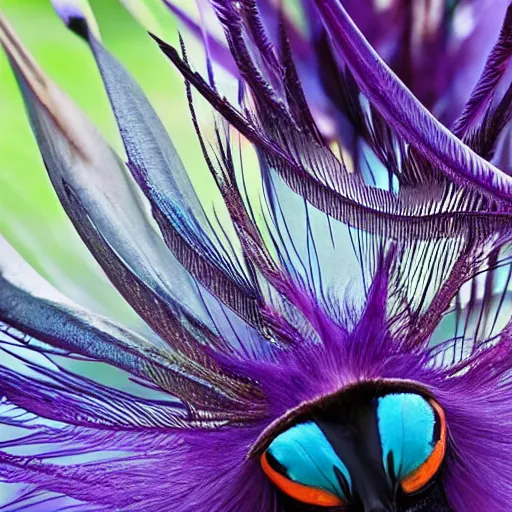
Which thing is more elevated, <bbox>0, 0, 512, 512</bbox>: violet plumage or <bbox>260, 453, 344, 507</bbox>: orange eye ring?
<bbox>0, 0, 512, 512</bbox>: violet plumage

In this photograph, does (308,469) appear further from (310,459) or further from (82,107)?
(82,107)

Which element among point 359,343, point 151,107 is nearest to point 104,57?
point 151,107

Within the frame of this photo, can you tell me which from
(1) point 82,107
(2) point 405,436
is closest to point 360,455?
(2) point 405,436

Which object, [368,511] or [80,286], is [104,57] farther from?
[368,511]

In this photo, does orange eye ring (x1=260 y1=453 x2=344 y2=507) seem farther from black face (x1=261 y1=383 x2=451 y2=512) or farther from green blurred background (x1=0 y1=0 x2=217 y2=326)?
green blurred background (x1=0 y1=0 x2=217 y2=326)

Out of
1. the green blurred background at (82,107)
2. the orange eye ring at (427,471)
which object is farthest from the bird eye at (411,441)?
the green blurred background at (82,107)

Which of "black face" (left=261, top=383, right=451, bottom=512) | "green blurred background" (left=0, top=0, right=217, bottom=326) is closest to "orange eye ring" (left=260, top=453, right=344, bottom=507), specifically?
"black face" (left=261, top=383, right=451, bottom=512)

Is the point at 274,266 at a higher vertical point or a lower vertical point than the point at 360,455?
higher
